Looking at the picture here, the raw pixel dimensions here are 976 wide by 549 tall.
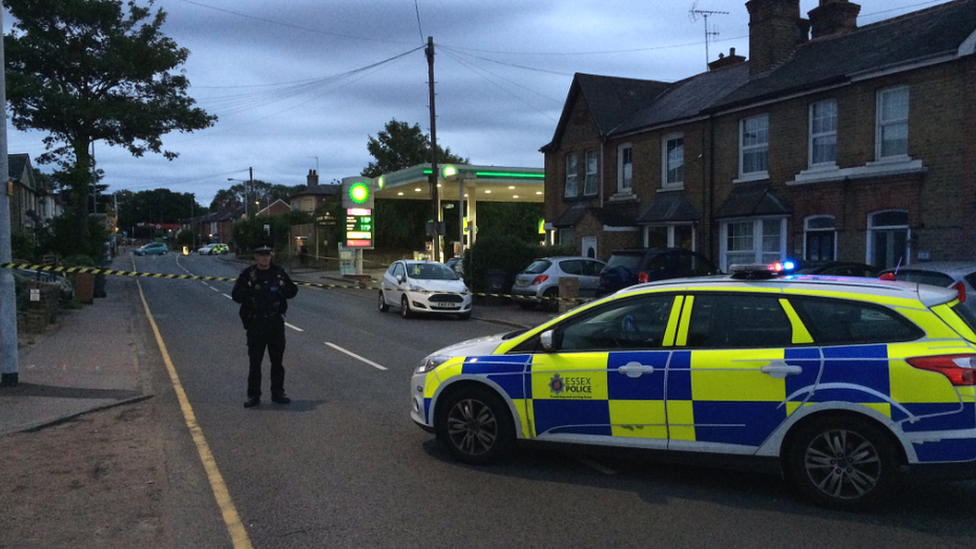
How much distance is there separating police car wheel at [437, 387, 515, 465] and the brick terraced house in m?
14.2

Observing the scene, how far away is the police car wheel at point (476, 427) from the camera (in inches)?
261

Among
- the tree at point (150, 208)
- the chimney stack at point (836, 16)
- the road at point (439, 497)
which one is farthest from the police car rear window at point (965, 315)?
the tree at point (150, 208)

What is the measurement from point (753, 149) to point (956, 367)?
18.9 meters

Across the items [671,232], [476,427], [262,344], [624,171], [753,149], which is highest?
[753,149]

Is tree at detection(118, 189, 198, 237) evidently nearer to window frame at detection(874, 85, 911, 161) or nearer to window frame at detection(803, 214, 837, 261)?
window frame at detection(803, 214, 837, 261)

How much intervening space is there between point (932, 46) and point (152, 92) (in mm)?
28243

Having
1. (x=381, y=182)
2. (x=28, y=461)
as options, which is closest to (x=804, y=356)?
(x=28, y=461)

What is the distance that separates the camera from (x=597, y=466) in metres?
6.75

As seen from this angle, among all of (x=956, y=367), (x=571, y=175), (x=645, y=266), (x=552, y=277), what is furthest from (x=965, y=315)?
(x=571, y=175)

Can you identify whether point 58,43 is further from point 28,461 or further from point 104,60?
point 28,461

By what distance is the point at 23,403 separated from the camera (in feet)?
30.3

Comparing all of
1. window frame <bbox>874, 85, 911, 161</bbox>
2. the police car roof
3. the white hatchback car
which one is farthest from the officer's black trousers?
window frame <bbox>874, 85, 911, 161</bbox>

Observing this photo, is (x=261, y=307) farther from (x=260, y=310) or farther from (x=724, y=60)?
(x=724, y=60)

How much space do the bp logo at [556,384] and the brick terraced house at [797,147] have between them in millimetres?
14031
